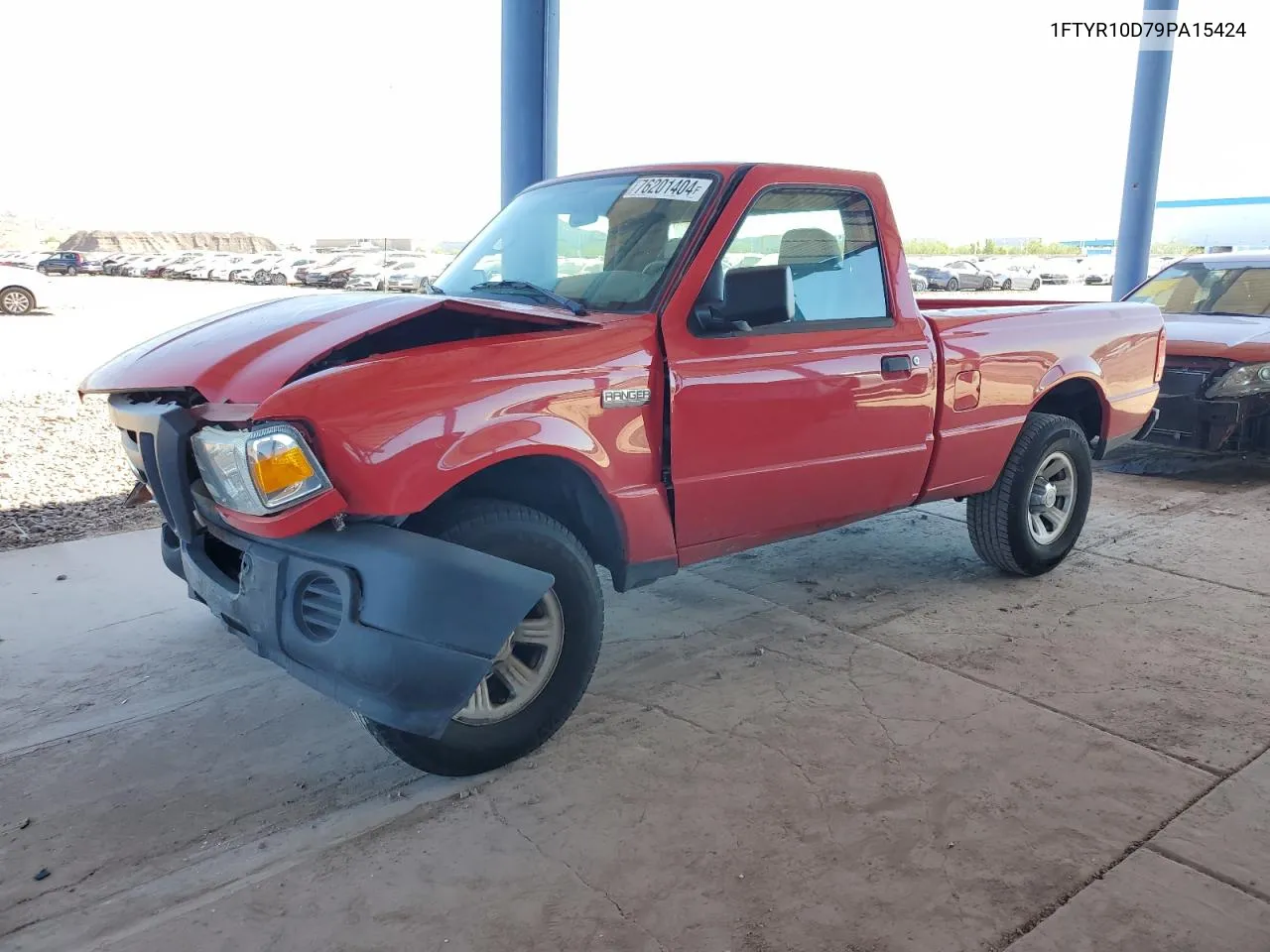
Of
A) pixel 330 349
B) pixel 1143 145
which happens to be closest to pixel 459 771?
pixel 330 349

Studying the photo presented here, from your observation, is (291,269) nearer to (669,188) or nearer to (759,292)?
(669,188)

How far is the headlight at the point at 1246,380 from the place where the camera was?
7.09 metres

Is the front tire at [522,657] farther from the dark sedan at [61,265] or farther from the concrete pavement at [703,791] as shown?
the dark sedan at [61,265]

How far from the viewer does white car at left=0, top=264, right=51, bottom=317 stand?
19.4 meters

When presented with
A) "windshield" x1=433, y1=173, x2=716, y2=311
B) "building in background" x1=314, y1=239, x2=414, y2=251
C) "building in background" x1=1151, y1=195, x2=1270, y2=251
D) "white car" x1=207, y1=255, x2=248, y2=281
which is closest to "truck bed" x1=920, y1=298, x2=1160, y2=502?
"windshield" x1=433, y1=173, x2=716, y2=311

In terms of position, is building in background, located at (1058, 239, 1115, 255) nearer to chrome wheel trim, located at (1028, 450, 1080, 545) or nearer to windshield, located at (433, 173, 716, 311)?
chrome wheel trim, located at (1028, 450, 1080, 545)

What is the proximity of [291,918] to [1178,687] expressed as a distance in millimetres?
3309

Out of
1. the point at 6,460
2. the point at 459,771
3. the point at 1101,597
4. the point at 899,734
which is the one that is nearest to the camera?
the point at 459,771

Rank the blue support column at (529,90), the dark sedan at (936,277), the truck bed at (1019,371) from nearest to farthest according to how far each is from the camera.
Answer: the truck bed at (1019,371)
the blue support column at (529,90)
the dark sedan at (936,277)

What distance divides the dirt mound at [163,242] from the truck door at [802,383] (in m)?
89.2

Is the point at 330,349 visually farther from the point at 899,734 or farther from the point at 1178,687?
the point at 1178,687

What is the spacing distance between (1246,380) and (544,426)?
634cm

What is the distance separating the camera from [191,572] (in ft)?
10.3

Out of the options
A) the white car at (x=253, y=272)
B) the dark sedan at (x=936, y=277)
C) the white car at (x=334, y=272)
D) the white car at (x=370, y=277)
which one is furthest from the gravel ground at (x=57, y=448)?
the white car at (x=253, y=272)
